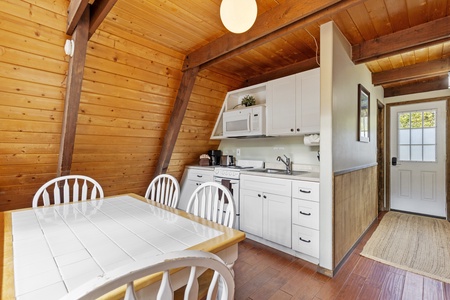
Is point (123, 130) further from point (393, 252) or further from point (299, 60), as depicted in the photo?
point (393, 252)

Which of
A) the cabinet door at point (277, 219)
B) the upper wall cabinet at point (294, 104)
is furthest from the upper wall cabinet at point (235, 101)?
the cabinet door at point (277, 219)

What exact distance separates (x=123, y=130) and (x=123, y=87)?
0.57 metres

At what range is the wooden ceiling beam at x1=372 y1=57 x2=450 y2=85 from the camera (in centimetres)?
300

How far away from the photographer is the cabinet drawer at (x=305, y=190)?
227 cm

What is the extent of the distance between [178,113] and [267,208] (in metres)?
1.64

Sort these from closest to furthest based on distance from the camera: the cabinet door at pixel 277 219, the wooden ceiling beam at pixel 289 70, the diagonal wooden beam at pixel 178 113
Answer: the cabinet door at pixel 277 219, the diagonal wooden beam at pixel 178 113, the wooden ceiling beam at pixel 289 70

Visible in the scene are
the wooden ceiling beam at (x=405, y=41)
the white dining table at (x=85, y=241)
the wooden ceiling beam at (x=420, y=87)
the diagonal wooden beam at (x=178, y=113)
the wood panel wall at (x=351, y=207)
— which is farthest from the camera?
the wooden ceiling beam at (x=420, y=87)

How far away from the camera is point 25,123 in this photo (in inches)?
86.6

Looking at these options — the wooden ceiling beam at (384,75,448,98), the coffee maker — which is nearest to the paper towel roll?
the coffee maker

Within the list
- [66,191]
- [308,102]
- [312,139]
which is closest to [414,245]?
[312,139]

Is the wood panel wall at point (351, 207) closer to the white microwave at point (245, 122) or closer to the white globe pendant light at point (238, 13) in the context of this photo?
the white microwave at point (245, 122)

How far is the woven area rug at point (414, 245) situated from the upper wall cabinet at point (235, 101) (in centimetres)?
239

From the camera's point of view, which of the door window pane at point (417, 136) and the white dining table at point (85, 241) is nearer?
the white dining table at point (85, 241)

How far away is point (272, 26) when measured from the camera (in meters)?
1.91
